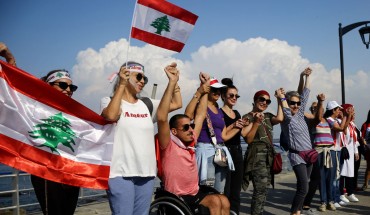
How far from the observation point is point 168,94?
3742 mm

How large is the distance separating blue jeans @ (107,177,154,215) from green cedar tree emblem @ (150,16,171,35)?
1536mm

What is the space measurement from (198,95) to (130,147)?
150 centimetres

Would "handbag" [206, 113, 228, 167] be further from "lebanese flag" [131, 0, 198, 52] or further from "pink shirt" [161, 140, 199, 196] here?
"lebanese flag" [131, 0, 198, 52]

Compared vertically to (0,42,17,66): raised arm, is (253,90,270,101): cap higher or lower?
lower

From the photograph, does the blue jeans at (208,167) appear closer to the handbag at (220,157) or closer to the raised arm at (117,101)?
the handbag at (220,157)

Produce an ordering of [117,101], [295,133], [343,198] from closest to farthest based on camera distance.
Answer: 1. [117,101]
2. [295,133]
3. [343,198]

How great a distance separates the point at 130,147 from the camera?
135 inches

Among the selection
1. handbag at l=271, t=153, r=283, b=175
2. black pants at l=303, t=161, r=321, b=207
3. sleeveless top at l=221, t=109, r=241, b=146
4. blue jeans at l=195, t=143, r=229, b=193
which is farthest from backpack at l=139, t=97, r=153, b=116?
black pants at l=303, t=161, r=321, b=207

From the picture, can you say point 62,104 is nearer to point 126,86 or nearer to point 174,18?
point 126,86

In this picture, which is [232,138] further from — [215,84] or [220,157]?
[215,84]

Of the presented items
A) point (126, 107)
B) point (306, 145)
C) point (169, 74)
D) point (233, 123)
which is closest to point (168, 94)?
point (169, 74)

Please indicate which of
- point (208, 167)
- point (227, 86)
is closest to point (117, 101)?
point (208, 167)

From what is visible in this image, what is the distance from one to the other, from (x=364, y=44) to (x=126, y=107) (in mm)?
9221

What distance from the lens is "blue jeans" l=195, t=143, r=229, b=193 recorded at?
4.80 m
